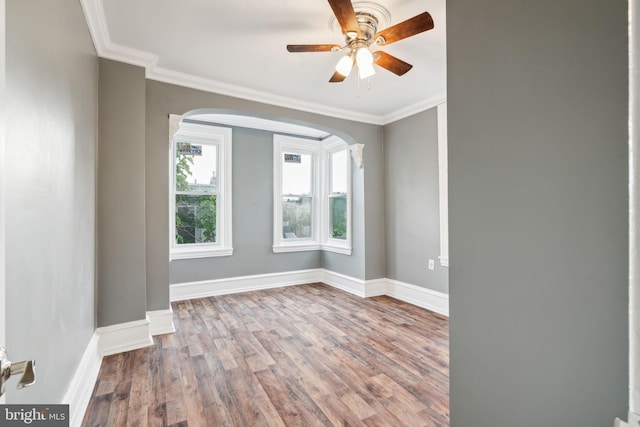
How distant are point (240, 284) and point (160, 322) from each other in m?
1.66

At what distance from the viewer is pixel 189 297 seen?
14.1 feet

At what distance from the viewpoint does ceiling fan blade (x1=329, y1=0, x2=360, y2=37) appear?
176cm

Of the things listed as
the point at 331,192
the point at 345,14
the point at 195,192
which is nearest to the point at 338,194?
the point at 331,192

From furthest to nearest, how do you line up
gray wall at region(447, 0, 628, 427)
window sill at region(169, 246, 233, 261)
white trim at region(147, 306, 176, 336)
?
window sill at region(169, 246, 233, 261), white trim at region(147, 306, 176, 336), gray wall at region(447, 0, 628, 427)

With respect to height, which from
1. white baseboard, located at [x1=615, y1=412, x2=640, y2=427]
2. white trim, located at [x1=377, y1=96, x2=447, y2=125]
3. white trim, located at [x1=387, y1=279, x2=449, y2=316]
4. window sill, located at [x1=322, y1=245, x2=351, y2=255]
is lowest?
white trim, located at [x1=387, y1=279, x2=449, y2=316]

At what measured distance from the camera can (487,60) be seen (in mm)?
981

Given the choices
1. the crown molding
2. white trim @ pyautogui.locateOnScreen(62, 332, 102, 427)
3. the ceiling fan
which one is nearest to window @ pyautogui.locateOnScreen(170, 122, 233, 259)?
the crown molding

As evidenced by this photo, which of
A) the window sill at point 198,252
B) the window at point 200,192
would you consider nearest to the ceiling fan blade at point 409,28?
the window at point 200,192

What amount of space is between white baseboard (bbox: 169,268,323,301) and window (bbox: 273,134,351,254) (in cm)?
43

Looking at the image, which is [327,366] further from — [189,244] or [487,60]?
[189,244]

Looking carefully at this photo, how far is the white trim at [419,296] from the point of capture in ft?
12.1

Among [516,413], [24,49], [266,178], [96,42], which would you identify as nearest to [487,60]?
[516,413]

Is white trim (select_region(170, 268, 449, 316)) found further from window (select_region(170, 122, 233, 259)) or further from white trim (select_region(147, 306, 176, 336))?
white trim (select_region(147, 306, 176, 336))

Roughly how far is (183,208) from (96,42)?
2.39 metres
